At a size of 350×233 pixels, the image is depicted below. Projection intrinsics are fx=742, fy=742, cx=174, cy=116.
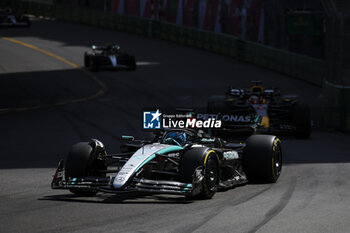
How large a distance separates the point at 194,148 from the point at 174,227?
261 centimetres

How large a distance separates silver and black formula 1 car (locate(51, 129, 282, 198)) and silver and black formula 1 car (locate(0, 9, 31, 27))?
45915 millimetres

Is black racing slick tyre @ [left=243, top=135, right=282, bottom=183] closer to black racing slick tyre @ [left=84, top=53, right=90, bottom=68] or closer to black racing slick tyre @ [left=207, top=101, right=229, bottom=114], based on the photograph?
black racing slick tyre @ [left=207, top=101, right=229, bottom=114]

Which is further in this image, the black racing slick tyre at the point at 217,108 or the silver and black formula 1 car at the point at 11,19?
the silver and black formula 1 car at the point at 11,19

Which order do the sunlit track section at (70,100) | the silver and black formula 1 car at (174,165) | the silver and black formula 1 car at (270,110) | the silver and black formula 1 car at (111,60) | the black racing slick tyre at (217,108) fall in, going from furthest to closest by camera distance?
1. the silver and black formula 1 car at (111,60)
2. the sunlit track section at (70,100)
3. the black racing slick tyre at (217,108)
4. the silver and black formula 1 car at (270,110)
5. the silver and black formula 1 car at (174,165)

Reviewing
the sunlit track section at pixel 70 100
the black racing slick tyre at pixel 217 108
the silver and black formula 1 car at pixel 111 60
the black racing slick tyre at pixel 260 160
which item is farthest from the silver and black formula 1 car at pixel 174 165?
the silver and black formula 1 car at pixel 111 60

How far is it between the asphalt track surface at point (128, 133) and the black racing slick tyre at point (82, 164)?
0.34 meters

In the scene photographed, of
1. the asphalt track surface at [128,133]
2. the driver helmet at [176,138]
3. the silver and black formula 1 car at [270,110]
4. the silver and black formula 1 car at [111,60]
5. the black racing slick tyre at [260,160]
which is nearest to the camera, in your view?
the asphalt track surface at [128,133]

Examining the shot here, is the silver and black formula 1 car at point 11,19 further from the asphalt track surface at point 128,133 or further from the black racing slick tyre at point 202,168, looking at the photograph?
the black racing slick tyre at point 202,168

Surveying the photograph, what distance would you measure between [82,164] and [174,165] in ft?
5.18

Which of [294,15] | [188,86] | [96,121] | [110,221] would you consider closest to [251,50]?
[294,15]

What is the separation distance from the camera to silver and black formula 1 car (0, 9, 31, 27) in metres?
57.1

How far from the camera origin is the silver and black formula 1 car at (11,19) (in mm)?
57125

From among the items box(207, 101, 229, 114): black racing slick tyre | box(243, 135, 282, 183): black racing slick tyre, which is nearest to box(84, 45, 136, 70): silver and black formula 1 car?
box(207, 101, 229, 114): black racing slick tyre

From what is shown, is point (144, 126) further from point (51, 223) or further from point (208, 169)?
point (51, 223)
